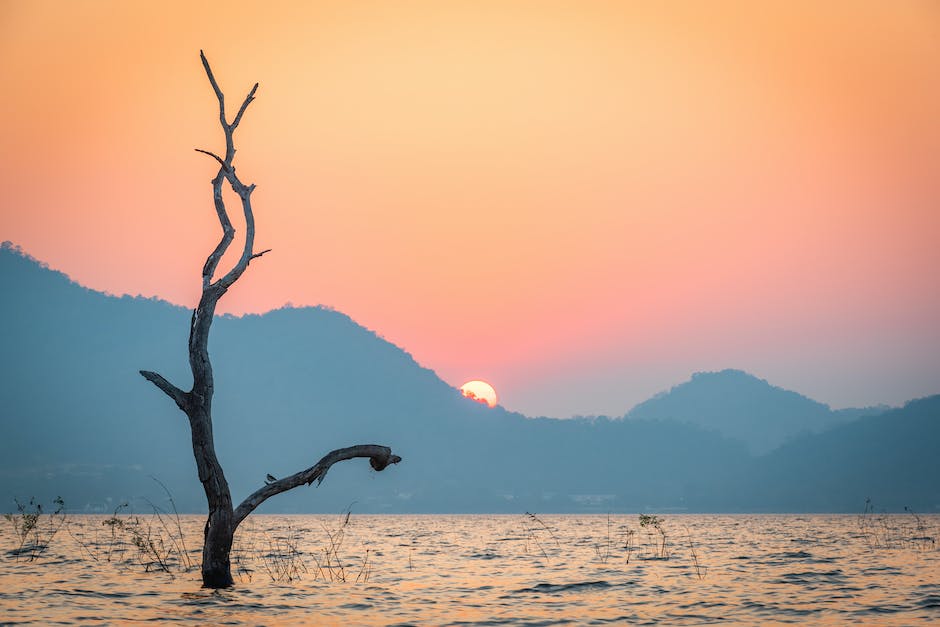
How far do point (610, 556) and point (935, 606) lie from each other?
19.4 m

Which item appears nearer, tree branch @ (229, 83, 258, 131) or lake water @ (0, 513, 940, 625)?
lake water @ (0, 513, 940, 625)

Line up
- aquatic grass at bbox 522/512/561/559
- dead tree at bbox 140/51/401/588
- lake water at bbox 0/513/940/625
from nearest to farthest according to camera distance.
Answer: lake water at bbox 0/513/940/625
dead tree at bbox 140/51/401/588
aquatic grass at bbox 522/512/561/559

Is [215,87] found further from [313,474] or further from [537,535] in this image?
[537,535]

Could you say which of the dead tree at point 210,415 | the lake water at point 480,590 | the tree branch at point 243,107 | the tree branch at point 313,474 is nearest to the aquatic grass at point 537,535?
the lake water at point 480,590

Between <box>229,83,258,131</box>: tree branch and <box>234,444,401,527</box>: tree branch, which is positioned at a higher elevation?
<box>229,83,258,131</box>: tree branch

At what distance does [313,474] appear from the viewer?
968 inches

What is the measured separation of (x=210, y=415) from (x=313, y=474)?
118 inches

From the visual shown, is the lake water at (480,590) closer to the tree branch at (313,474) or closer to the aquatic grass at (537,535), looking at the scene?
the tree branch at (313,474)

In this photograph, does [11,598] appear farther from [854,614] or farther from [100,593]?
[854,614]

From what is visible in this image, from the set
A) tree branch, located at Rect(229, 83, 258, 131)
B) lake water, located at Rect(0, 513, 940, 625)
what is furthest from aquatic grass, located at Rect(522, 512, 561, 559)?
tree branch, located at Rect(229, 83, 258, 131)

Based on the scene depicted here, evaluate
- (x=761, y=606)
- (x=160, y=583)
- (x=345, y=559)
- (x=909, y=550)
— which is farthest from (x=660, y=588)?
(x=909, y=550)

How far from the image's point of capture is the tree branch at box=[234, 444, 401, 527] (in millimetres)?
24297

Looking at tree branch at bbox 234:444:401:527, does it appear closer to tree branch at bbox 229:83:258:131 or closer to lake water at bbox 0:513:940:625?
lake water at bbox 0:513:940:625

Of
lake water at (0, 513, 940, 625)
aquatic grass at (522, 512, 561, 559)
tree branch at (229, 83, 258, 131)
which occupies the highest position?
tree branch at (229, 83, 258, 131)
